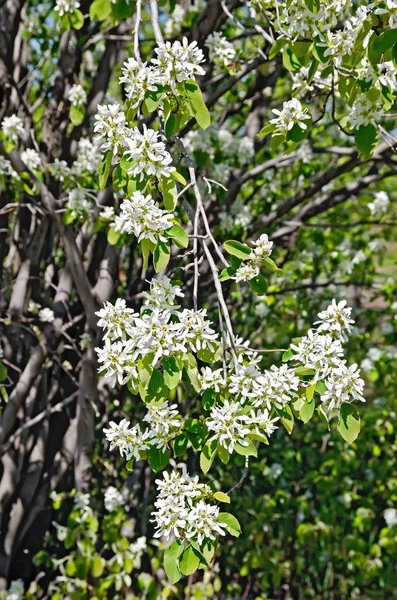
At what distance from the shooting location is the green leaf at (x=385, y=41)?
178cm

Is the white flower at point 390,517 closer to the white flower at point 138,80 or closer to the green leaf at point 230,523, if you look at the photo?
the green leaf at point 230,523

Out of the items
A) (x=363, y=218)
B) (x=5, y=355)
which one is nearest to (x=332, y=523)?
(x=363, y=218)

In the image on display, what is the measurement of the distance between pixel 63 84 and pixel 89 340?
1257mm

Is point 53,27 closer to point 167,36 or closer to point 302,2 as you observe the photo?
point 167,36

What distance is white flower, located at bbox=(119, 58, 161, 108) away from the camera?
1.79 meters

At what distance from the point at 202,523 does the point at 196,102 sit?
96 cm

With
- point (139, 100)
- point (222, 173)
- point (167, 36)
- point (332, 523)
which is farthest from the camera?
point (332, 523)

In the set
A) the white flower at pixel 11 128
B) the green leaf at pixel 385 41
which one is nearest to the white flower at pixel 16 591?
the white flower at pixel 11 128

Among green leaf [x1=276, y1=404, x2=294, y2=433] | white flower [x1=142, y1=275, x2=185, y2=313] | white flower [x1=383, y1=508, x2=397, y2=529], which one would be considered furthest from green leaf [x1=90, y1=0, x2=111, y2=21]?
white flower [x1=383, y1=508, x2=397, y2=529]

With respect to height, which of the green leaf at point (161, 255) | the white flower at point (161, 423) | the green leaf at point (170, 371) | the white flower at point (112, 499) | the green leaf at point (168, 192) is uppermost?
the green leaf at point (168, 192)

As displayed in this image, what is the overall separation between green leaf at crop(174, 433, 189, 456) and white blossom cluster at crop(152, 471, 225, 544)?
0.26 feet

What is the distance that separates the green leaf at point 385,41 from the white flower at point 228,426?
34.1 inches

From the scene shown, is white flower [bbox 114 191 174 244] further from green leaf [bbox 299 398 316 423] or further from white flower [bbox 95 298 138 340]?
green leaf [bbox 299 398 316 423]

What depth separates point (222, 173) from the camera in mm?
3635
